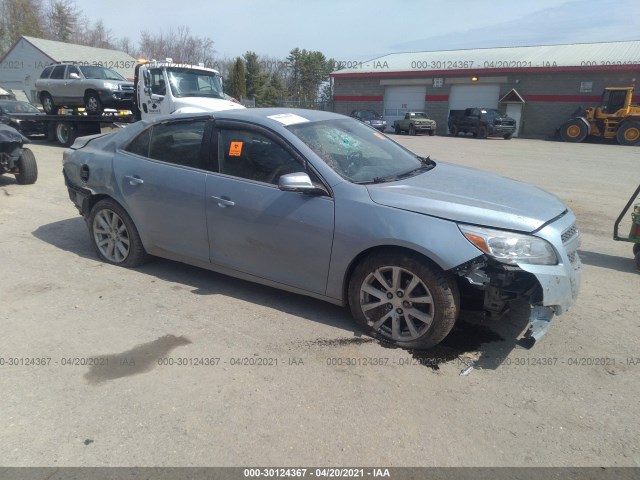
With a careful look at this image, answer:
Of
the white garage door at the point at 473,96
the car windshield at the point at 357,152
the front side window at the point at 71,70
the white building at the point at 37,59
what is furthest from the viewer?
the white building at the point at 37,59

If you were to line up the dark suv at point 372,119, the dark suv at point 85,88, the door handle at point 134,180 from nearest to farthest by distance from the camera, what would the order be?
the door handle at point 134,180 → the dark suv at point 85,88 → the dark suv at point 372,119

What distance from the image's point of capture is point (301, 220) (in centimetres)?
375

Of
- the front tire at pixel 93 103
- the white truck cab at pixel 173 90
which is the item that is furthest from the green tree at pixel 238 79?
the white truck cab at pixel 173 90

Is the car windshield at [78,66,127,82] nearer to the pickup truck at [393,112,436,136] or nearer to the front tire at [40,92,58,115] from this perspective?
the front tire at [40,92,58,115]

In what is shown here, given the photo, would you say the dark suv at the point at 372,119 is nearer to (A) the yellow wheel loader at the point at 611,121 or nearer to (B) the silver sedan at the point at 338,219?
(A) the yellow wheel loader at the point at 611,121

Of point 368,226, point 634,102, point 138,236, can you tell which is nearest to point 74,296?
point 138,236

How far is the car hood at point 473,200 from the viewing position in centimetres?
330

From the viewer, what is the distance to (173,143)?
15.2ft

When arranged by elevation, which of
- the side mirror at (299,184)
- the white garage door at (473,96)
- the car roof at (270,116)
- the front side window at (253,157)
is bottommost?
the side mirror at (299,184)

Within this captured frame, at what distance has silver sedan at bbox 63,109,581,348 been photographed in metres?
3.26

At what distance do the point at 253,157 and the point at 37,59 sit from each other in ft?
177

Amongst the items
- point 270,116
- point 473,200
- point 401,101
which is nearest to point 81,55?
point 401,101

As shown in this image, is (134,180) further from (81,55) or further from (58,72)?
(81,55)

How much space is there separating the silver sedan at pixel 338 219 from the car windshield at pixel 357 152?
0.02m
